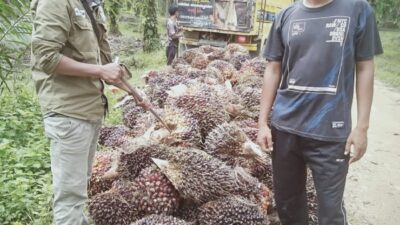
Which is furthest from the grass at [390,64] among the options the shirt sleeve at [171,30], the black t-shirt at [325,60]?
Result: the black t-shirt at [325,60]

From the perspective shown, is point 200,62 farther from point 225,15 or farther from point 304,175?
point 225,15

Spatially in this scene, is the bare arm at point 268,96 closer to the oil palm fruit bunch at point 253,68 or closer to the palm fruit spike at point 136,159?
the palm fruit spike at point 136,159

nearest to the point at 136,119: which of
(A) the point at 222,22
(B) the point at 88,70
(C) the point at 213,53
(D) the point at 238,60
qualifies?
(B) the point at 88,70

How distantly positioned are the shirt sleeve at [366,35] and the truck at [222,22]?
8.17m

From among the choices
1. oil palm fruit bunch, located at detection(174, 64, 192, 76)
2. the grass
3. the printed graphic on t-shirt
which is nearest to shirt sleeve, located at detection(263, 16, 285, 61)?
the printed graphic on t-shirt

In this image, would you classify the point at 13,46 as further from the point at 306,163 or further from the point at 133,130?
the point at 306,163

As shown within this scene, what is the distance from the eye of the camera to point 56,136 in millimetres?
2379

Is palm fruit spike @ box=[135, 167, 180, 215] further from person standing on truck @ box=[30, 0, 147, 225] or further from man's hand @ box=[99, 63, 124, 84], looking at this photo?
man's hand @ box=[99, 63, 124, 84]

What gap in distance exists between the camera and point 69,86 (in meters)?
2.38

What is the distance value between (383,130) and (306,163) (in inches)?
189

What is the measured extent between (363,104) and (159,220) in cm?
132

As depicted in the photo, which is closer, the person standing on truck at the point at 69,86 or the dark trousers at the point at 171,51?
the person standing on truck at the point at 69,86

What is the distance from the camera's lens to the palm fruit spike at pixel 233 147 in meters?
3.21

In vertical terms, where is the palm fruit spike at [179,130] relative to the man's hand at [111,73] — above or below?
below
